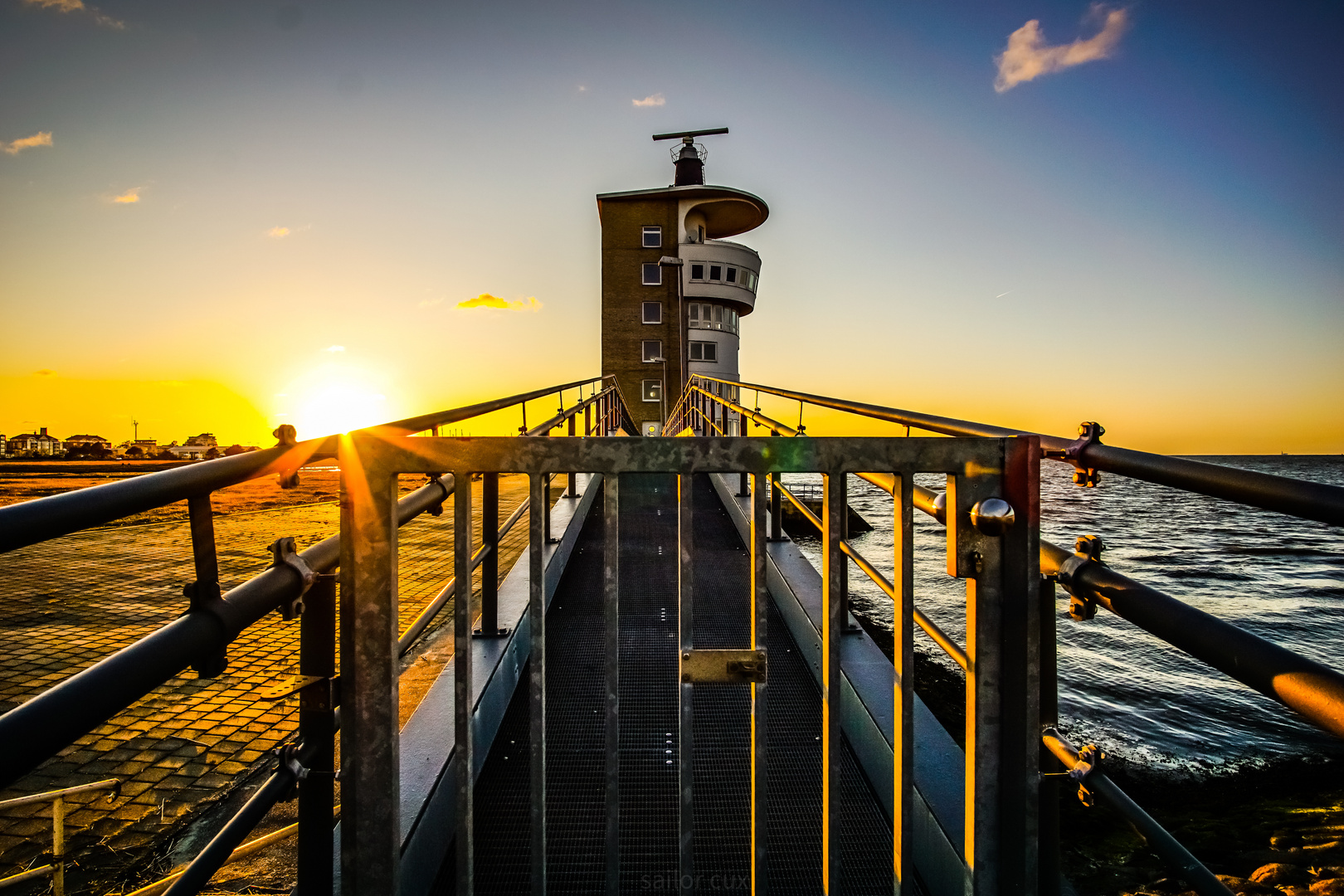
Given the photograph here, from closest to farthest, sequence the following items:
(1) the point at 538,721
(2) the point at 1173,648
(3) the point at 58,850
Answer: (1) the point at 538,721, (3) the point at 58,850, (2) the point at 1173,648

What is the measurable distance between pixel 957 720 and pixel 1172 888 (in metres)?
4.28

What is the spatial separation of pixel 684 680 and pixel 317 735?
0.98 m

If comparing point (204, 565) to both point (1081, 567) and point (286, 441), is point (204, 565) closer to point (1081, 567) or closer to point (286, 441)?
point (286, 441)

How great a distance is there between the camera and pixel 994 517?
4.99ft

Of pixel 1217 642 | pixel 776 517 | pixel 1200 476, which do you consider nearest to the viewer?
pixel 1217 642

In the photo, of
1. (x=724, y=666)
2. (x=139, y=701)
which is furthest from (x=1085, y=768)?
(x=139, y=701)

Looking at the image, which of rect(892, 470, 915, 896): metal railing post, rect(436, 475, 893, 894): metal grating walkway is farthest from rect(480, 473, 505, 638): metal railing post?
rect(892, 470, 915, 896): metal railing post

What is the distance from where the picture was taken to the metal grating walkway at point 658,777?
2518 millimetres

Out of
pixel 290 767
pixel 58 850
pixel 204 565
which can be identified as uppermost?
pixel 204 565

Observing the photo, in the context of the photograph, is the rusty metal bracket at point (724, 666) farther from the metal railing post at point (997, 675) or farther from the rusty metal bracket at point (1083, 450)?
the rusty metal bracket at point (1083, 450)

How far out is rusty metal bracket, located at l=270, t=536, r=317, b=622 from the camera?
149 cm

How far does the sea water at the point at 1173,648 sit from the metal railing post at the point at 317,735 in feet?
8.87

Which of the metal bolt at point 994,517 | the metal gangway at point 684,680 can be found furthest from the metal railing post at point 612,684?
the metal bolt at point 994,517

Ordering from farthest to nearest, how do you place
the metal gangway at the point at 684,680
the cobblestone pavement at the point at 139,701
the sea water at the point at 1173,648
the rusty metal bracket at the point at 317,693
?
the sea water at the point at 1173,648 < the cobblestone pavement at the point at 139,701 < the rusty metal bracket at the point at 317,693 < the metal gangway at the point at 684,680
